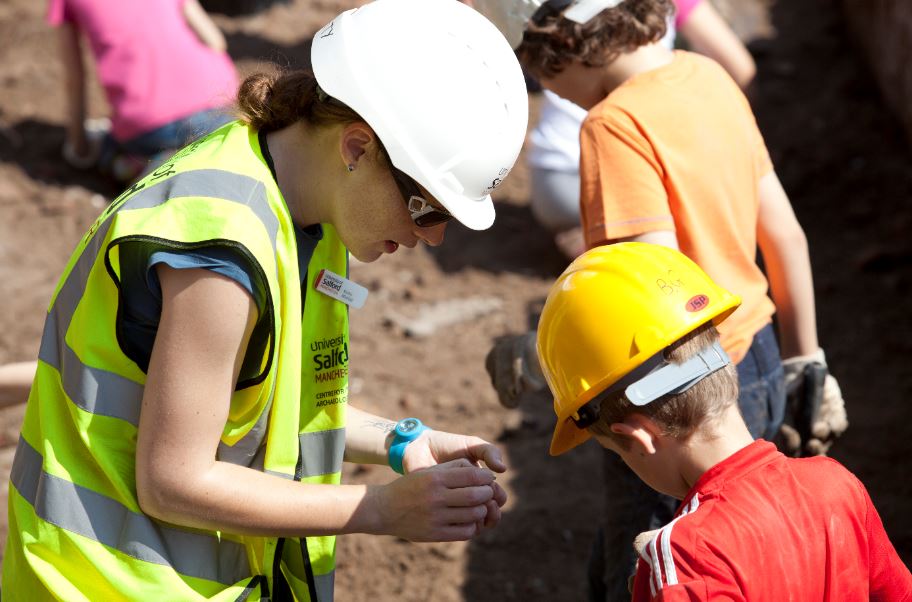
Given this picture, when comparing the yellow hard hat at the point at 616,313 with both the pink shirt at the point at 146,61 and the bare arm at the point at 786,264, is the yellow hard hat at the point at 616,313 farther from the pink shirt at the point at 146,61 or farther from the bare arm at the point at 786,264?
the pink shirt at the point at 146,61

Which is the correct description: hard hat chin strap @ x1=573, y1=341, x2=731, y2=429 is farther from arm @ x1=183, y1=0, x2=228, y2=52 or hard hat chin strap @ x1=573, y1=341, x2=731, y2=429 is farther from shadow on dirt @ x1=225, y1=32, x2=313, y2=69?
shadow on dirt @ x1=225, y1=32, x2=313, y2=69

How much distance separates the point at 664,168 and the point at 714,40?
88.1 inches

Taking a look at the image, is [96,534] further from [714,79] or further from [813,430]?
[813,430]

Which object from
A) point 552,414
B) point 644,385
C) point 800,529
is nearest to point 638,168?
point 644,385

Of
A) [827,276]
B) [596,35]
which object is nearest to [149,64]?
[827,276]

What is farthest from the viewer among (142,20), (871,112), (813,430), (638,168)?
(871,112)

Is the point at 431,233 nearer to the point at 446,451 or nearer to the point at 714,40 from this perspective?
the point at 446,451

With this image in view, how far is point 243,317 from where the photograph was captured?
1.74 meters

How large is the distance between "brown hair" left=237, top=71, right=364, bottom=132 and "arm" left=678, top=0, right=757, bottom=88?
107 inches

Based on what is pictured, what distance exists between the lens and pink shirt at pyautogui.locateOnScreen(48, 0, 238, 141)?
5.90 m

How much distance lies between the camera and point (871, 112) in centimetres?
634

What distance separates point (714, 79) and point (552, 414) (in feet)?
7.15

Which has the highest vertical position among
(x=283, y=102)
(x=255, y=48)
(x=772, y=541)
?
(x=283, y=102)

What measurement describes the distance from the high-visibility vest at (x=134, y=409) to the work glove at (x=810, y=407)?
1.48 meters
